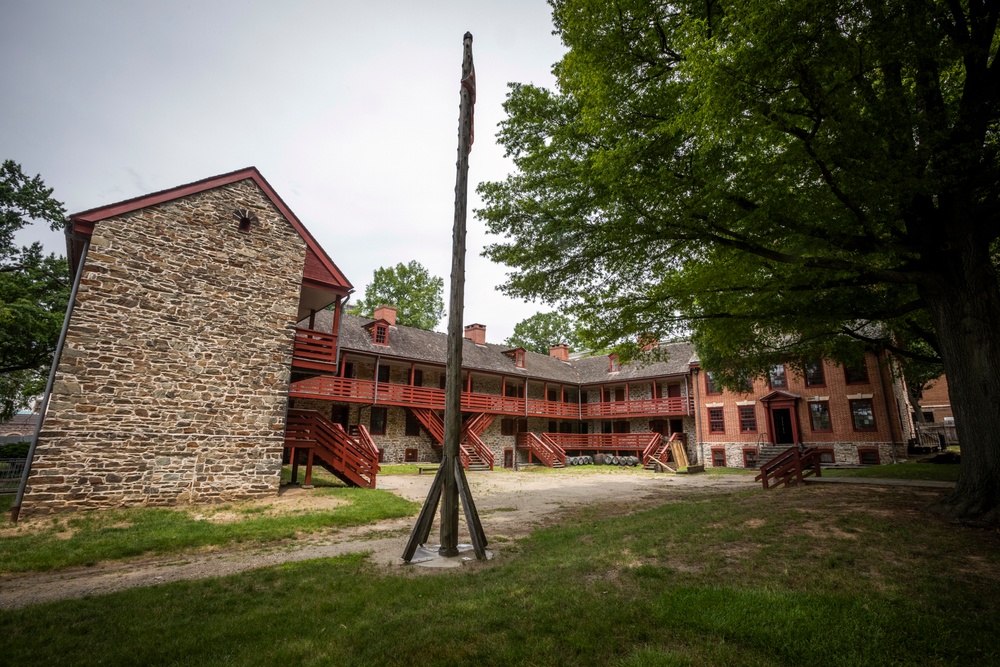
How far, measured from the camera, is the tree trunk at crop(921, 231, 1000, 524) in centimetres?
652

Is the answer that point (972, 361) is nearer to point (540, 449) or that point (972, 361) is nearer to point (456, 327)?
point (456, 327)

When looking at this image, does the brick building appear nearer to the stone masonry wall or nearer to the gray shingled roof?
the stone masonry wall

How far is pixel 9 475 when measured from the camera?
1366 centimetres

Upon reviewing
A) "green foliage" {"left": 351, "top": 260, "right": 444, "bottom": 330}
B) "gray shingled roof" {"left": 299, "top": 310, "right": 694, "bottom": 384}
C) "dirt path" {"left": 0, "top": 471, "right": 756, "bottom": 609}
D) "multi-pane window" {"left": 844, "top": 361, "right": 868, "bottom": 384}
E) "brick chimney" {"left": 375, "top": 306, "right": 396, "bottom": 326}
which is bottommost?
"dirt path" {"left": 0, "top": 471, "right": 756, "bottom": 609}

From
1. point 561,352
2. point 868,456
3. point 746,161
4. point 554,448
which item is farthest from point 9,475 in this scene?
point 868,456

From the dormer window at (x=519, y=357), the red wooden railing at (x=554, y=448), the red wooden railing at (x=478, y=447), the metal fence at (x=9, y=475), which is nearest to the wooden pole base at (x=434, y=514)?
the metal fence at (x=9, y=475)

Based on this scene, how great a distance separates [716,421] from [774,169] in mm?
23686

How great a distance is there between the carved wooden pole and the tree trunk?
7.17m

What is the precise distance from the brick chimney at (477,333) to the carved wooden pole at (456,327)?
24656mm

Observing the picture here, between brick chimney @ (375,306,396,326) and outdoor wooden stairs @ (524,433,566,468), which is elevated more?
brick chimney @ (375,306,396,326)

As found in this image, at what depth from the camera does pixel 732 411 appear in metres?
26.7

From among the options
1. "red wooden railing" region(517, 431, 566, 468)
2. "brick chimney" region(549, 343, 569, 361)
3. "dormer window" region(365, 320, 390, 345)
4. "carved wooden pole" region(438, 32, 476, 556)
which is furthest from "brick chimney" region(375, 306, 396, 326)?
"carved wooden pole" region(438, 32, 476, 556)

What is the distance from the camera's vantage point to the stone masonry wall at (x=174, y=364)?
9.65 m

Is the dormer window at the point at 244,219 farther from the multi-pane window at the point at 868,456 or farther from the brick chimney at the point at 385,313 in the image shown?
the multi-pane window at the point at 868,456
